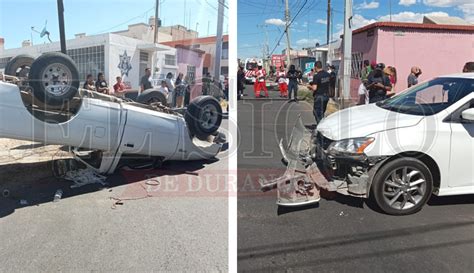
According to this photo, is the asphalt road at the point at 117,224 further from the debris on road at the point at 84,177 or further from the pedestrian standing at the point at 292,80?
the pedestrian standing at the point at 292,80

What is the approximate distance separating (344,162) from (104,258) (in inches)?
103

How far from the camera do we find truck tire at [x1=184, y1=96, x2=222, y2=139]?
20.9 feet

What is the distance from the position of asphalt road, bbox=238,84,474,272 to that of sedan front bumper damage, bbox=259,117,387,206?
0.52 ft

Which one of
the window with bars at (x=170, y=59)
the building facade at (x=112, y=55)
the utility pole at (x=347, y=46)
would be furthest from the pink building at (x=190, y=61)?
the utility pole at (x=347, y=46)

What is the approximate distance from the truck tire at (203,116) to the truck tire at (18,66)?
2724 mm

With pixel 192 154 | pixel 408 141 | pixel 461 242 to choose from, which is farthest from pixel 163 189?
pixel 461 242

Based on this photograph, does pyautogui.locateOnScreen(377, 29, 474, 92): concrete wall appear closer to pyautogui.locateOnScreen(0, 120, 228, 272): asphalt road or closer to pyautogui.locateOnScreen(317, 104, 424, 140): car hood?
pyautogui.locateOnScreen(317, 104, 424, 140): car hood

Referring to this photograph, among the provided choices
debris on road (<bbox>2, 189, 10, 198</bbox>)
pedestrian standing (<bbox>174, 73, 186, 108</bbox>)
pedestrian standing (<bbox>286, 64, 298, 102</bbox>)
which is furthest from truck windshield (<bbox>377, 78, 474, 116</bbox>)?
pedestrian standing (<bbox>174, 73, 186, 108</bbox>)

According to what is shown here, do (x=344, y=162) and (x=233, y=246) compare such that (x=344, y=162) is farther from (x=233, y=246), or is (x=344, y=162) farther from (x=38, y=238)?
(x=38, y=238)

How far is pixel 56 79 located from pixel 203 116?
2.45 meters

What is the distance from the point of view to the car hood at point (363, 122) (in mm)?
4066

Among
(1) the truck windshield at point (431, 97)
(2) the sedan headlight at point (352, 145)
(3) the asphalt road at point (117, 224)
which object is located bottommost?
(3) the asphalt road at point (117, 224)

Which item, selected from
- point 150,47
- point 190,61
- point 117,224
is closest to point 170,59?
point 190,61

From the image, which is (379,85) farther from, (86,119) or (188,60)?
(188,60)
